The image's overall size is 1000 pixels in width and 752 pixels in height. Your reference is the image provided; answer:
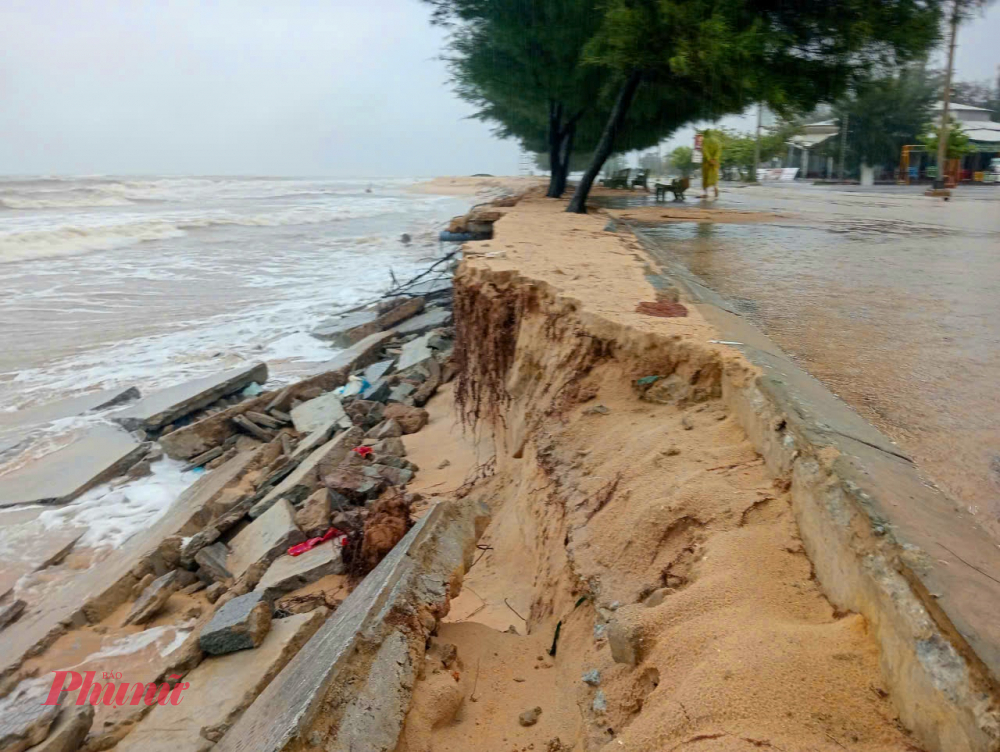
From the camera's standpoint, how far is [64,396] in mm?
8461

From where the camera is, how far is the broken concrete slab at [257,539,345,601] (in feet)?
13.7

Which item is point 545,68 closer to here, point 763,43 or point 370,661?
point 763,43

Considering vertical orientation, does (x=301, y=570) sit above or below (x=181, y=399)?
below

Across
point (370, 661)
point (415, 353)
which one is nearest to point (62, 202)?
point (415, 353)

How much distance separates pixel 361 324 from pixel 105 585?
6.85 metres

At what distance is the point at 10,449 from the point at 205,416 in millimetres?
1763

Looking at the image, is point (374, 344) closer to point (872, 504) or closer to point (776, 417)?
point (776, 417)

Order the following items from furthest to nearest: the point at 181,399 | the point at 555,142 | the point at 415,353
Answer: the point at 555,142 → the point at 415,353 → the point at 181,399

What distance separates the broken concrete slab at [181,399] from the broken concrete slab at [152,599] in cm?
304

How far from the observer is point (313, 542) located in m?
4.69

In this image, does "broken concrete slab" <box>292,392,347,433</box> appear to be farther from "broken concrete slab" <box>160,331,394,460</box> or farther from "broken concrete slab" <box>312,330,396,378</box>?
"broken concrete slab" <box>312,330,396,378</box>

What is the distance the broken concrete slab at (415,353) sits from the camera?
27.9ft

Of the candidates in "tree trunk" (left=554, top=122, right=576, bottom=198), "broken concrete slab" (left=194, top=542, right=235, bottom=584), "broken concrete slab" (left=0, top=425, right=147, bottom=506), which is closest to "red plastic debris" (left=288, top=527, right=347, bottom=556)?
"broken concrete slab" (left=194, top=542, right=235, bottom=584)

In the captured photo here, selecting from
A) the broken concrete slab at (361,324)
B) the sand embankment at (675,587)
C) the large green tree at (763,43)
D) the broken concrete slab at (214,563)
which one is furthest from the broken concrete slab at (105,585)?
the large green tree at (763,43)
